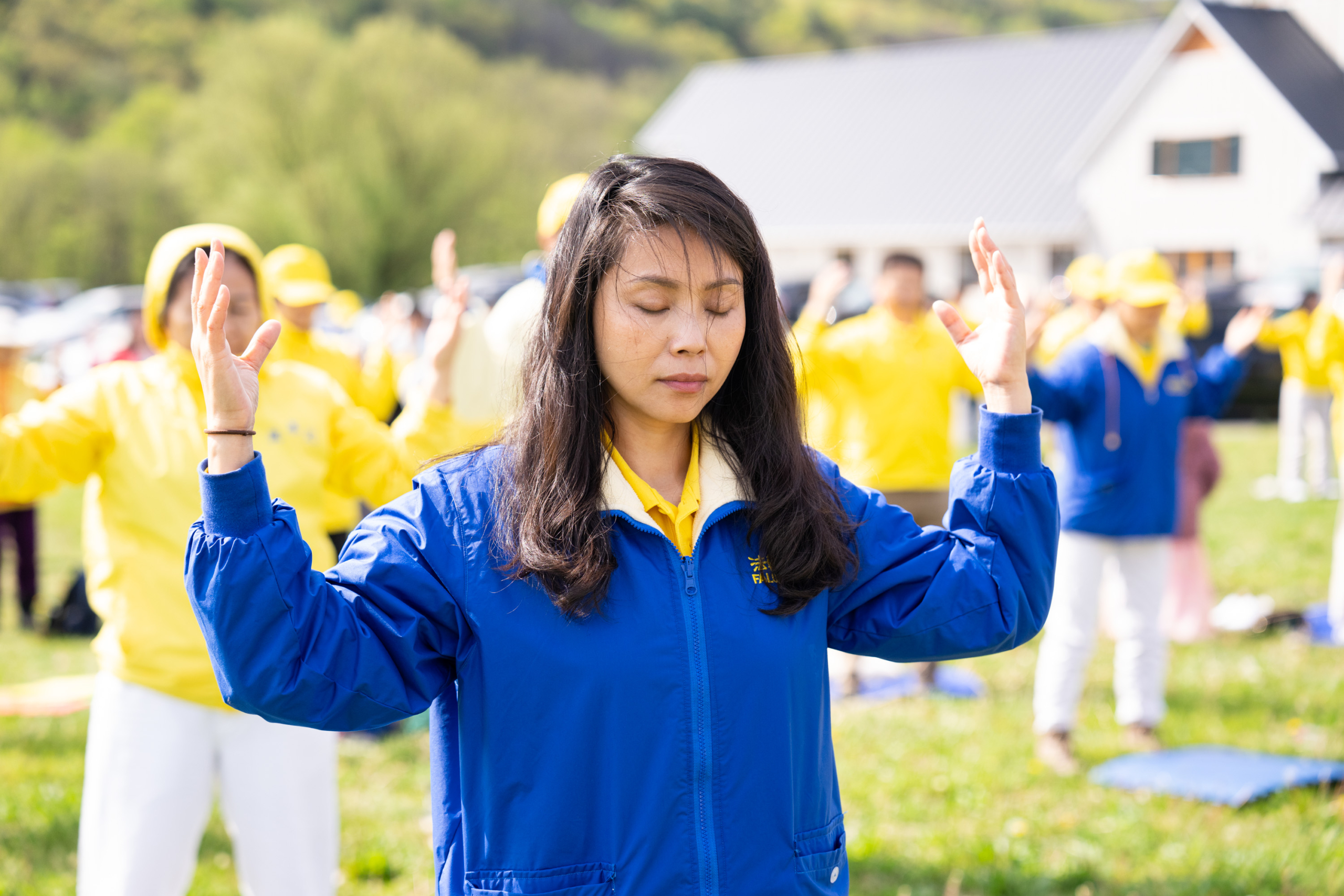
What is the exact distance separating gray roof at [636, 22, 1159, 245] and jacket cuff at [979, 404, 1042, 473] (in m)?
33.7

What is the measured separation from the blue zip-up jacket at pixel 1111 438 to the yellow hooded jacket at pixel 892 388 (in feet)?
2.91

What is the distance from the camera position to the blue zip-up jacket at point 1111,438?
558 cm

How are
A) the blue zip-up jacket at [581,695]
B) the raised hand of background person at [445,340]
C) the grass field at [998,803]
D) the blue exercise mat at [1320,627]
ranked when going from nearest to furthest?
the blue zip-up jacket at [581,695] → the raised hand of background person at [445,340] → the grass field at [998,803] → the blue exercise mat at [1320,627]

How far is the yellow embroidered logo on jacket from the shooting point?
1.93 meters

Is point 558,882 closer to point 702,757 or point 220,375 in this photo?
point 702,757

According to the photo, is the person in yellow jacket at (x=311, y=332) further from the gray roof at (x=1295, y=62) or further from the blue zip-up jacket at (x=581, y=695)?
the gray roof at (x=1295, y=62)

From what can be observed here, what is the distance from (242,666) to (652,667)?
564mm

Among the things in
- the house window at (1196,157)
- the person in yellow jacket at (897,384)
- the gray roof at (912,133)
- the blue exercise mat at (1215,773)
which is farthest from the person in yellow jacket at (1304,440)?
the gray roof at (912,133)

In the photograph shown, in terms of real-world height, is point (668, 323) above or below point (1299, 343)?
below

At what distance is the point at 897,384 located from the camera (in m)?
6.57

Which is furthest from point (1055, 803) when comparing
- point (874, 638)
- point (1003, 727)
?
point (874, 638)

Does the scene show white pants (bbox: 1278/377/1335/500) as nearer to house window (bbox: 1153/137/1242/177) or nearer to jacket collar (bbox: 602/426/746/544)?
jacket collar (bbox: 602/426/746/544)

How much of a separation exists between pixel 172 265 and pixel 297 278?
12.6 feet

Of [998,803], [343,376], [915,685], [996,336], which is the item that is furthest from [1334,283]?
[996,336]
